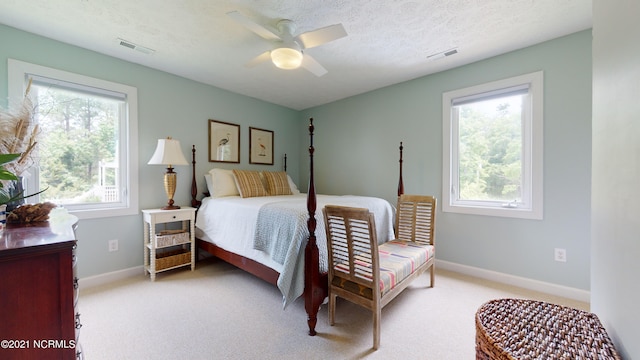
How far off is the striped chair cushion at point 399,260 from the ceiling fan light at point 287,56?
5.77ft

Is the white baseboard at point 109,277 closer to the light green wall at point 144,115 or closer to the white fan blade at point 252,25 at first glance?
the light green wall at point 144,115

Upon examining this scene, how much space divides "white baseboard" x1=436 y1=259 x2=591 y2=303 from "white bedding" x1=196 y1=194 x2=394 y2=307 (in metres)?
0.97

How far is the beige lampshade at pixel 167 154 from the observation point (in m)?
2.75

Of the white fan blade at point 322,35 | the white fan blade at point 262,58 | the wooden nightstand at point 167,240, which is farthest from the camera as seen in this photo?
the wooden nightstand at point 167,240

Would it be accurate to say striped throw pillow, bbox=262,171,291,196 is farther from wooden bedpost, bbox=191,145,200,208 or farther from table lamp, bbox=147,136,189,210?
table lamp, bbox=147,136,189,210

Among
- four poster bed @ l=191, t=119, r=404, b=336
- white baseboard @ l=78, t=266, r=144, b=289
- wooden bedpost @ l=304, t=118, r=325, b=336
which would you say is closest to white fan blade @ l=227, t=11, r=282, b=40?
four poster bed @ l=191, t=119, r=404, b=336

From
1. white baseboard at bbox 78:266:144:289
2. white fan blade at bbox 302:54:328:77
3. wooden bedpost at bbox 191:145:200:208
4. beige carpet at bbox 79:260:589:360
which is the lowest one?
beige carpet at bbox 79:260:589:360

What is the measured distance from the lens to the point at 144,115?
2896mm

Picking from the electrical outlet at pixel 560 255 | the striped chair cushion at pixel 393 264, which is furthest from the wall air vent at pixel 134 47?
the electrical outlet at pixel 560 255

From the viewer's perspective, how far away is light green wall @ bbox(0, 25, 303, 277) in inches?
90.9

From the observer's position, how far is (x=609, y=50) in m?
0.80

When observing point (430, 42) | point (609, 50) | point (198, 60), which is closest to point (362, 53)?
point (430, 42)

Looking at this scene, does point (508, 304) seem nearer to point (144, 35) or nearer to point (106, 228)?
point (144, 35)

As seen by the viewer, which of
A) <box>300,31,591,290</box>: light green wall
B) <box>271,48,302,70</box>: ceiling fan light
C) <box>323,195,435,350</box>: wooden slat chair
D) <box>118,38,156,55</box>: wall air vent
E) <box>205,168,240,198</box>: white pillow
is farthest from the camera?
<box>205,168,240,198</box>: white pillow
